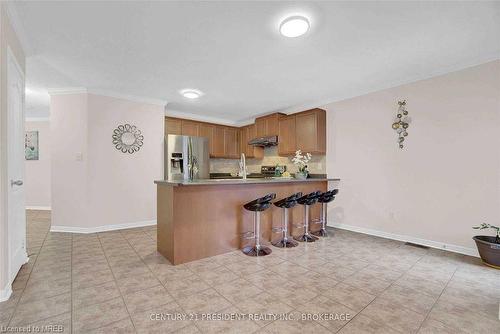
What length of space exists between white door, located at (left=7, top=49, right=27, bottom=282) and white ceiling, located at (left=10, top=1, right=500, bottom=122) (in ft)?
1.65

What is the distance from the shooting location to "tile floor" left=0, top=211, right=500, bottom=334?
158cm

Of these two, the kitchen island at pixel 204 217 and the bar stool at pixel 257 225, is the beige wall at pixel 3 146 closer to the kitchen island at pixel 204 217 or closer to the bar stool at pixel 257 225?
the kitchen island at pixel 204 217

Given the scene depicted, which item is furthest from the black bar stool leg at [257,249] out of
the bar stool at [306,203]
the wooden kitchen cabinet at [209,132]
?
the wooden kitchen cabinet at [209,132]

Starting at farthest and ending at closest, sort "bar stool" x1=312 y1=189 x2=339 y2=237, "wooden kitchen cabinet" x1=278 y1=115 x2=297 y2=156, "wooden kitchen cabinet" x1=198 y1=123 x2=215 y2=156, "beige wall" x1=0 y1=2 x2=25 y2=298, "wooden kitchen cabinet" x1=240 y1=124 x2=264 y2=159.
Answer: "wooden kitchen cabinet" x1=240 y1=124 x2=264 y2=159 → "wooden kitchen cabinet" x1=198 y1=123 x2=215 y2=156 → "wooden kitchen cabinet" x1=278 y1=115 x2=297 y2=156 → "bar stool" x1=312 y1=189 x2=339 y2=237 → "beige wall" x1=0 y1=2 x2=25 y2=298

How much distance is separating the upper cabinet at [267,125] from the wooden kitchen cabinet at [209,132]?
1180 millimetres

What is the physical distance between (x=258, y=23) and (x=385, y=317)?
267cm

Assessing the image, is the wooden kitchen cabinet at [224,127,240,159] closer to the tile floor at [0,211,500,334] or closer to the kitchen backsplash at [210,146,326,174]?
the kitchen backsplash at [210,146,326,174]

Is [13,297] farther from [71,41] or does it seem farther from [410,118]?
[410,118]

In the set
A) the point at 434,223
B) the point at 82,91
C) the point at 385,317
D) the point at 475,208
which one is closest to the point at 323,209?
the point at 434,223

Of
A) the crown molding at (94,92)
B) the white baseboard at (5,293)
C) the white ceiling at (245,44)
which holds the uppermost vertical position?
the white ceiling at (245,44)

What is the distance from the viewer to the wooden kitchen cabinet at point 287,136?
191 inches

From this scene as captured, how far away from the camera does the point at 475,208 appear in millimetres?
2857

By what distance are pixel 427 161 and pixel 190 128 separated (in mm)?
4640

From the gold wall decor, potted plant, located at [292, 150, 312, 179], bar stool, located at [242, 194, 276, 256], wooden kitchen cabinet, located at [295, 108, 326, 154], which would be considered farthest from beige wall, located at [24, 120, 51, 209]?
the gold wall decor
